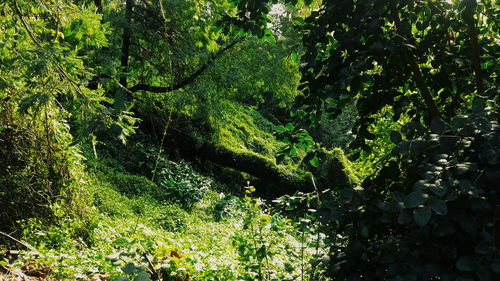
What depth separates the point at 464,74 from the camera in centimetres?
228

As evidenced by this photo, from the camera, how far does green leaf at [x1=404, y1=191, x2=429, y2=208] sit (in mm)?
1229

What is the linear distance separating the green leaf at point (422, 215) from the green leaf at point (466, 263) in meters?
0.15

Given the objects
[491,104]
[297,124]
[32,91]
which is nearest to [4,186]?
[32,91]

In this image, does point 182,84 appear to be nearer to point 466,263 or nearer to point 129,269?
point 129,269

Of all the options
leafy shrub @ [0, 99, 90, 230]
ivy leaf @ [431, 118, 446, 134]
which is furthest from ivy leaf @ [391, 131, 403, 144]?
leafy shrub @ [0, 99, 90, 230]

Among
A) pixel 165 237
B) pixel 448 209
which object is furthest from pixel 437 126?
pixel 165 237

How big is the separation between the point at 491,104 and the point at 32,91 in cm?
403

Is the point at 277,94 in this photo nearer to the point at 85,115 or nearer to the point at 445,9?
the point at 85,115

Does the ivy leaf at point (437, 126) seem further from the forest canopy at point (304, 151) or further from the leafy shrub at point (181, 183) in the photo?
the leafy shrub at point (181, 183)

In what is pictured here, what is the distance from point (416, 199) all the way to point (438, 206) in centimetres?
7

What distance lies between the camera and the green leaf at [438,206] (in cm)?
117

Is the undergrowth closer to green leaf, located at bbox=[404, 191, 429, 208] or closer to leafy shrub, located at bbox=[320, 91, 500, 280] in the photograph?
leafy shrub, located at bbox=[320, 91, 500, 280]

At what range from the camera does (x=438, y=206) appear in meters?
1.20

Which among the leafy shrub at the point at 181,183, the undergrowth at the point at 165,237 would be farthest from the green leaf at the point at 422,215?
the leafy shrub at the point at 181,183
